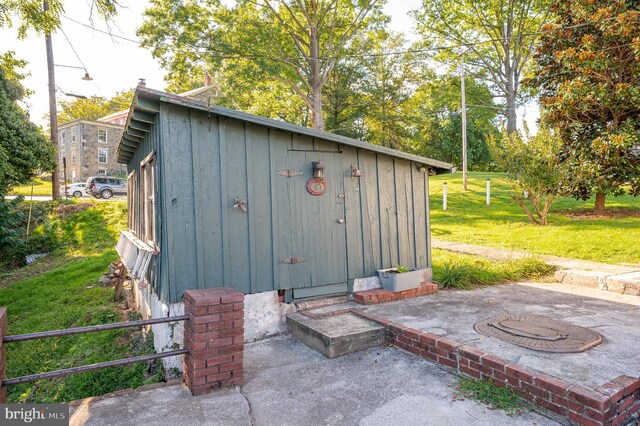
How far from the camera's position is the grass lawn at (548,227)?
7676 mm

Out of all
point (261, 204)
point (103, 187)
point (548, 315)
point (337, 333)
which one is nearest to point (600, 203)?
point (548, 315)

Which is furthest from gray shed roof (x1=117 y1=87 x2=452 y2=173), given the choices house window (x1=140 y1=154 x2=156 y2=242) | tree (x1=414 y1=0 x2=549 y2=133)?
tree (x1=414 y1=0 x2=549 y2=133)

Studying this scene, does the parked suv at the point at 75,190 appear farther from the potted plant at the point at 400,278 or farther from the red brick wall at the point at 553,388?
the red brick wall at the point at 553,388

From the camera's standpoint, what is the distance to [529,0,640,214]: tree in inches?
368

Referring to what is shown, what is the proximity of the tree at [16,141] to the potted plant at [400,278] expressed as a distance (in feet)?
34.9

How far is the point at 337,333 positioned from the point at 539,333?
191 cm

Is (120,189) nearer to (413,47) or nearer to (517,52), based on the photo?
(413,47)

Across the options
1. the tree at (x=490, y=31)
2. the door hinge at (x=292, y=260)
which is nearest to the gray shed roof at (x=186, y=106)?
the door hinge at (x=292, y=260)

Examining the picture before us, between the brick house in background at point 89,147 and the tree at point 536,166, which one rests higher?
the brick house in background at point 89,147

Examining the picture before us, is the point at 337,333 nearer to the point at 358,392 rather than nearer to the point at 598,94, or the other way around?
the point at 358,392

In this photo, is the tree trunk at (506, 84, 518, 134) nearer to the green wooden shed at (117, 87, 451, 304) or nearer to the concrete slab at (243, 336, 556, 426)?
the green wooden shed at (117, 87, 451, 304)

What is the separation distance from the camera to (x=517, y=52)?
19672 mm

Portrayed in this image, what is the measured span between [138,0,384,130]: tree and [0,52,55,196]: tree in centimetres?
470

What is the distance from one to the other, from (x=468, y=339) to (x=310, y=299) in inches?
76.7
